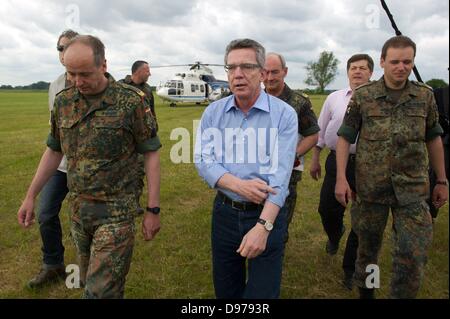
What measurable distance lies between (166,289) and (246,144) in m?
2.27

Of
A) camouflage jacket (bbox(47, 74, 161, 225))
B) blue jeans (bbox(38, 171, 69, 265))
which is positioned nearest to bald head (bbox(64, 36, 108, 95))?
camouflage jacket (bbox(47, 74, 161, 225))

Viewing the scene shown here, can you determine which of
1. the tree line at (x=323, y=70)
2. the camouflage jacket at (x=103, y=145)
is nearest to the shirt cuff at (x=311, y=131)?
the camouflage jacket at (x=103, y=145)

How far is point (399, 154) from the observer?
9.89ft

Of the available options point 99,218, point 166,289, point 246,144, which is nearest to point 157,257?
point 166,289

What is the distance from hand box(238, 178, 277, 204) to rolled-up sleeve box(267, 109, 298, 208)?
0.04 metres

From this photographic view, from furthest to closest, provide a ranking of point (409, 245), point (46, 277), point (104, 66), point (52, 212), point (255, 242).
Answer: point (46, 277) < point (52, 212) < point (409, 245) < point (104, 66) < point (255, 242)

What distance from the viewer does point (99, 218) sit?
8.79ft

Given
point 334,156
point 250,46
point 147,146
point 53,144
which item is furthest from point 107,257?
point 334,156

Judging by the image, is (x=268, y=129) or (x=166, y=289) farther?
(x=166, y=289)

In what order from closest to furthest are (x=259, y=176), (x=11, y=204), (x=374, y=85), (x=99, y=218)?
(x=259, y=176) → (x=99, y=218) → (x=374, y=85) → (x=11, y=204)

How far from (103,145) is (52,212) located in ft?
5.52

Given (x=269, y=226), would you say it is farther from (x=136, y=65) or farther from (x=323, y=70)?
(x=323, y=70)

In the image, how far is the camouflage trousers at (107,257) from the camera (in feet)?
8.28
